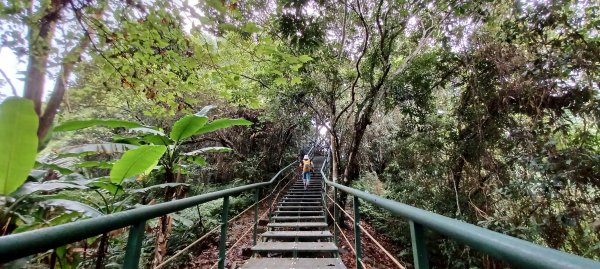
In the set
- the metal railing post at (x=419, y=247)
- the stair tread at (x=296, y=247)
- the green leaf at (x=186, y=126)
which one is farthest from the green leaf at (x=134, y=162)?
the stair tread at (x=296, y=247)

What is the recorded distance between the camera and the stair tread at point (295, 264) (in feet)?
10.4

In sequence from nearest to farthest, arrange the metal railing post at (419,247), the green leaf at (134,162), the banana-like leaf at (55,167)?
1. the metal railing post at (419,247)
2. the green leaf at (134,162)
3. the banana-like leaf at (55,167)

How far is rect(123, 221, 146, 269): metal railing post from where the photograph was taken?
1.18m

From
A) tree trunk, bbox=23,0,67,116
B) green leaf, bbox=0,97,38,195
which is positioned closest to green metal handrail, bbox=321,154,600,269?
green leaf, bbox=0,97,38,195

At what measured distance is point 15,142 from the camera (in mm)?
1572

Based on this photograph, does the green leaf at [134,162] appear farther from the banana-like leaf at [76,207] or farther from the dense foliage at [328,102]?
the banana-like leaf at [76,207]

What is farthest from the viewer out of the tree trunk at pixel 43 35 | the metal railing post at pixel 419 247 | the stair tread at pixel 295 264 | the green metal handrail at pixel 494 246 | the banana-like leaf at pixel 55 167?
the stair tread at pixel 295 264

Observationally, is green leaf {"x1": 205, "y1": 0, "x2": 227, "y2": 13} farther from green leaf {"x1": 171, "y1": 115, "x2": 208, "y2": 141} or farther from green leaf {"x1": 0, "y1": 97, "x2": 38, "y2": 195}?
green leaf {"x1": 0, "y1": 97, "x2": 38, "y2": 195}

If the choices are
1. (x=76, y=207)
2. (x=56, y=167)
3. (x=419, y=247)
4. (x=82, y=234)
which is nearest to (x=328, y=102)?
(x=56, y=167)

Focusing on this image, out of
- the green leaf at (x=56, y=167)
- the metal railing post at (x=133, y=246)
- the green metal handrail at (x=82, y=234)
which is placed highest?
the green leaf at (x=56, y=167)

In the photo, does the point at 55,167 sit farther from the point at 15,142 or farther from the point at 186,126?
the point at 186,126

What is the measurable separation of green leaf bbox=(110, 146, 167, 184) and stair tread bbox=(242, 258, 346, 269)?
1.66m

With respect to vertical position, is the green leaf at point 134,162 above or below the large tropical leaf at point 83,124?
below

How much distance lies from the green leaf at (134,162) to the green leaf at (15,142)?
487 mm
